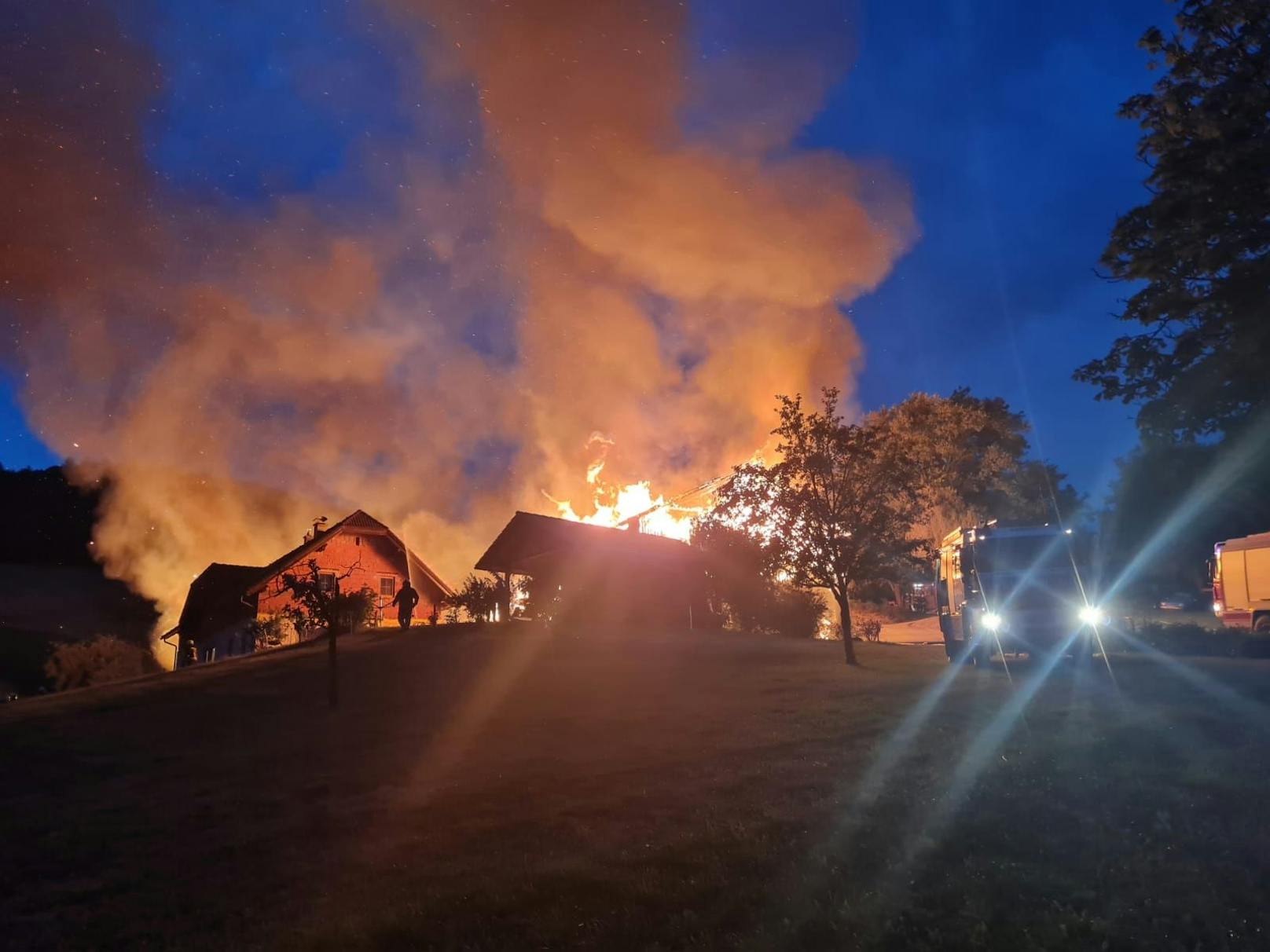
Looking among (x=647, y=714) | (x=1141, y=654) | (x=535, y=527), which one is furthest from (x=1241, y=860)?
(x=535, y=527)

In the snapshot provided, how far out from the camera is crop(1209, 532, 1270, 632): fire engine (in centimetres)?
2536

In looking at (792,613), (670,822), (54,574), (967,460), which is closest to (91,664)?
(792,613)

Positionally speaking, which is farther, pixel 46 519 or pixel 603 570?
pixel 46 519

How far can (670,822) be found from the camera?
8.40 meters

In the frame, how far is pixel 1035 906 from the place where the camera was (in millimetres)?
5754

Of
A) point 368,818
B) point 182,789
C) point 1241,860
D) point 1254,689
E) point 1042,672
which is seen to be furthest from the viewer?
point 1042,672

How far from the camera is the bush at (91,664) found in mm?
31453

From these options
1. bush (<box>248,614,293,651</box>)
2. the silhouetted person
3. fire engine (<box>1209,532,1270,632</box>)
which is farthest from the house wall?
fire engine (<box>1209,532,1270,632</box>)

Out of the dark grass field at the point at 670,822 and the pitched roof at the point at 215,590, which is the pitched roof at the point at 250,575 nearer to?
the pitched roof at the point at 215,590

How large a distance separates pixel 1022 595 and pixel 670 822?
13633 mm

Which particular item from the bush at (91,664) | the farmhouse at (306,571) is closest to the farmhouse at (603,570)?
the farmhouse at (306,571)

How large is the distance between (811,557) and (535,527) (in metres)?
20.1

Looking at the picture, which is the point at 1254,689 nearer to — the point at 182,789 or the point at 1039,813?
the point at 1039,813

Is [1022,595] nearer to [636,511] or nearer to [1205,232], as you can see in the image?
[1205,232]
